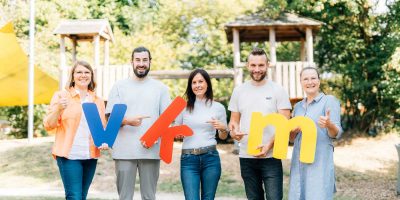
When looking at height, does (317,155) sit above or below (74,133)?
below

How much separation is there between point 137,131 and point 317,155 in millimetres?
1703

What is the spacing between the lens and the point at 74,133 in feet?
15.2

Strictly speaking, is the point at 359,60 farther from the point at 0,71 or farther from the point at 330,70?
the point at 0,71

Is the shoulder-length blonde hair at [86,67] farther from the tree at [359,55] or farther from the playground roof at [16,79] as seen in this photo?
the tree at [359,55]

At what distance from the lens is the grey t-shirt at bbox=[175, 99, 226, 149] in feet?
15.0

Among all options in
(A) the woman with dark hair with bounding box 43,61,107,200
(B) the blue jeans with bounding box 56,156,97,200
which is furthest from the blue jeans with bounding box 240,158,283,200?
(B) the blue jeans with bounding box 56,156,97,200

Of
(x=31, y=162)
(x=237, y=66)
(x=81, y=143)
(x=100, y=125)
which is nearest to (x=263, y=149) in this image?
(x=100, y=125)

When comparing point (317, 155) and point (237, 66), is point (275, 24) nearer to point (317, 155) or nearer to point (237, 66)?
point (237, 66)

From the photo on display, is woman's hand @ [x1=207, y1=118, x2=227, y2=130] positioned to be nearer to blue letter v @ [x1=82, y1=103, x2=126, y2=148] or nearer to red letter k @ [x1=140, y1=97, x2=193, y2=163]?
red letter k @ [x1=140, y1=97, x2=193, y2=163]

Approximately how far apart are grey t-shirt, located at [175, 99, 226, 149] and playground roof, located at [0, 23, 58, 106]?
35.6ft

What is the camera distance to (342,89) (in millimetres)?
18891

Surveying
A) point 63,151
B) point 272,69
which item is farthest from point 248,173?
point 272,69

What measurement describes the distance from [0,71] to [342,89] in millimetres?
12392

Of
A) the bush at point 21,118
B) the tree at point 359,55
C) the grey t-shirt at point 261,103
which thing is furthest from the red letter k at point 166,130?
the bush at point 21,118
